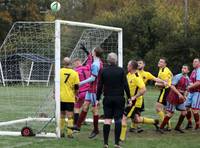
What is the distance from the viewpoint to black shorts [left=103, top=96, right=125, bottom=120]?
11.2 m

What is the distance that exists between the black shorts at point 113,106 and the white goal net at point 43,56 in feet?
5.66

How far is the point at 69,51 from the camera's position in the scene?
18.1 metres

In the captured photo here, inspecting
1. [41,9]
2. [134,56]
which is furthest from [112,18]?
[41,9]

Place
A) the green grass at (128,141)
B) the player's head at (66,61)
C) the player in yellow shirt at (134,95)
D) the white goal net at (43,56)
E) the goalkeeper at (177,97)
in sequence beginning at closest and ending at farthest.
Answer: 1. the green grass at (128,141)
2. the player in yellow shirt at (134,95)
3. the player's head at (66,61)
4. the white goal net at (43,56)
5. the goalkeeper at (177,97)

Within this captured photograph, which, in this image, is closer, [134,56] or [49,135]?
[49,135]

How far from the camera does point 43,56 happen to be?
15625 mm

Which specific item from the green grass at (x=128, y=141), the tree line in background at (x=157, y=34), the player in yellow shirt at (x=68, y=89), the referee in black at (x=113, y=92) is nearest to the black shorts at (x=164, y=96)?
the green grass at (x=128, y=141)

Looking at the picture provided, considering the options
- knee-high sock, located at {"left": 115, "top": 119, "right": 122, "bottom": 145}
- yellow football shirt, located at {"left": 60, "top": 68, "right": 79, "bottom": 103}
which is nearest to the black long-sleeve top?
knee-high sock, located at {"left": 115, "top": 119, "right": 122, "bottom": 145}

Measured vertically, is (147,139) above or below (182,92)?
below

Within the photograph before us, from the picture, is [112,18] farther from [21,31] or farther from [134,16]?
[21,31]

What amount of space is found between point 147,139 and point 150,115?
5.92m

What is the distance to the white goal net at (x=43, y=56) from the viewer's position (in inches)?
516

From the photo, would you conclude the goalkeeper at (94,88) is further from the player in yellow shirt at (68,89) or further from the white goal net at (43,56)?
the white goal net at (43,56)

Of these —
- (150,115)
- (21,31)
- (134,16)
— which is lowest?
(150,115)
